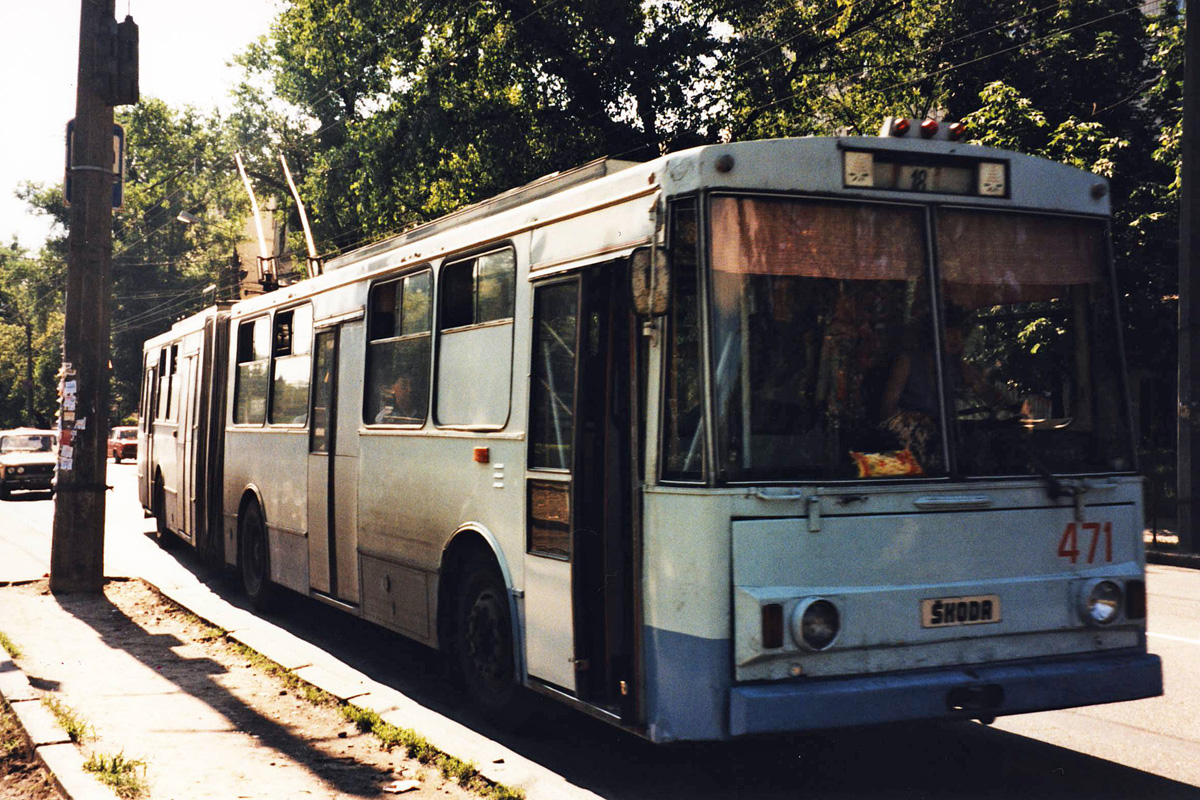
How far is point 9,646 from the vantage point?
9219 mm

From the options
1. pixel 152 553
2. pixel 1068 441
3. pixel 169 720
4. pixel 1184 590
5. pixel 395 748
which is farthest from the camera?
pixel 152 553

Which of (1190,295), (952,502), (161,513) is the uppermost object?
(1190,295)

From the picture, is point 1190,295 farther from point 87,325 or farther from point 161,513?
point 161,513

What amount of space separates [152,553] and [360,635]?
7678 millimetres

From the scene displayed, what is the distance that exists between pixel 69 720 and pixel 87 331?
245 inches

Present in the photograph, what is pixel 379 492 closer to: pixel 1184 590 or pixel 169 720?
pixel 169 720

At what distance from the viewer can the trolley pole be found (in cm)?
1211

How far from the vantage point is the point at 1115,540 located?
19.4 ft

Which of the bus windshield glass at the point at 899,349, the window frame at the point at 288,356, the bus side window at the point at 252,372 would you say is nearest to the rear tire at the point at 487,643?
the bus windshield glass at the point at 899,349

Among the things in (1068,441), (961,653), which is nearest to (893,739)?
(961,653)

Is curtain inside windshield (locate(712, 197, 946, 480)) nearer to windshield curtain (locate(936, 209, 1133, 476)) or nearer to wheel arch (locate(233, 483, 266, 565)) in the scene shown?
windshield curtain (locate(936, 209, 1133, 476))

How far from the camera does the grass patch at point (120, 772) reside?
576 centimetres

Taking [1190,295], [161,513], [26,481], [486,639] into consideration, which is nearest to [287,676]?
[486,639]

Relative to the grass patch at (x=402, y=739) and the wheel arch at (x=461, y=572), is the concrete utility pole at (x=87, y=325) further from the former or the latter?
the wheel arch at (x=461, y=572)
